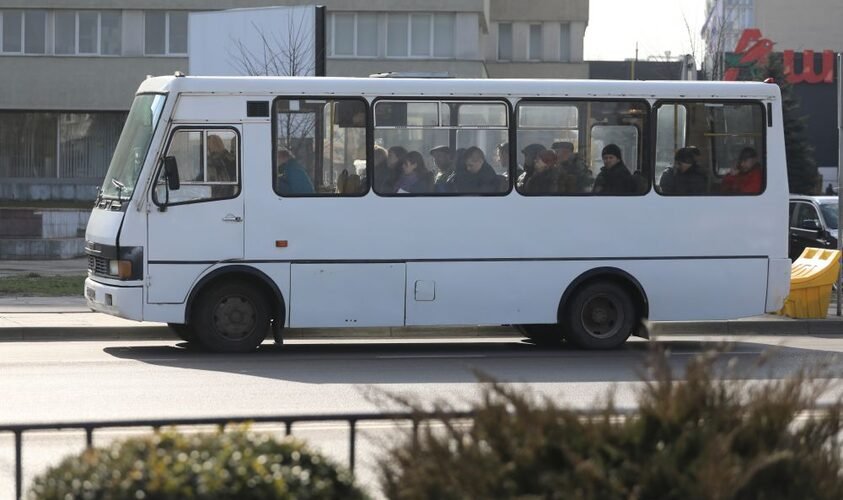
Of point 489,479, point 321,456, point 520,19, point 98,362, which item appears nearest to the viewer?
point 489,479

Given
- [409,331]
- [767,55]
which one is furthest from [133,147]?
[767,55]

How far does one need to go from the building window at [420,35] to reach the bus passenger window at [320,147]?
36277 mm

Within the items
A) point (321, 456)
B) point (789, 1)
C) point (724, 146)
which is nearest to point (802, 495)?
point (321, 456)

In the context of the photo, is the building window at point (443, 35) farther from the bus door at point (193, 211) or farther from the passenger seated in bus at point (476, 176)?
the bus door at point (193, 211)

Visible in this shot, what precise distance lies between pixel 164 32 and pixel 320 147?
122 feet

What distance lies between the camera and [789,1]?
91.1 metres

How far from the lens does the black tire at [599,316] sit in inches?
595

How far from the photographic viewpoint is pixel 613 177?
1538 cm

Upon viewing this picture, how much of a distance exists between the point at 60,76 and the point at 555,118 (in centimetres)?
3820

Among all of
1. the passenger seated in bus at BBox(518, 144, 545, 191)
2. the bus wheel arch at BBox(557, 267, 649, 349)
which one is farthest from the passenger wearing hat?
the bus wheel arch at BBox(557, 267, 649, 349)

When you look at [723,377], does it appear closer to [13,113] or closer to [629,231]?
[629,231]

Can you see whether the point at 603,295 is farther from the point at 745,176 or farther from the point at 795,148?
the point at 795,148

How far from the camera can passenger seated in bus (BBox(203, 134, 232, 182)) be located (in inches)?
568

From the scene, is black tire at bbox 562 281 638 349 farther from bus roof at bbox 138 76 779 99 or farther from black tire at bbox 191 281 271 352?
black tire at bbox 191 281 271 352
